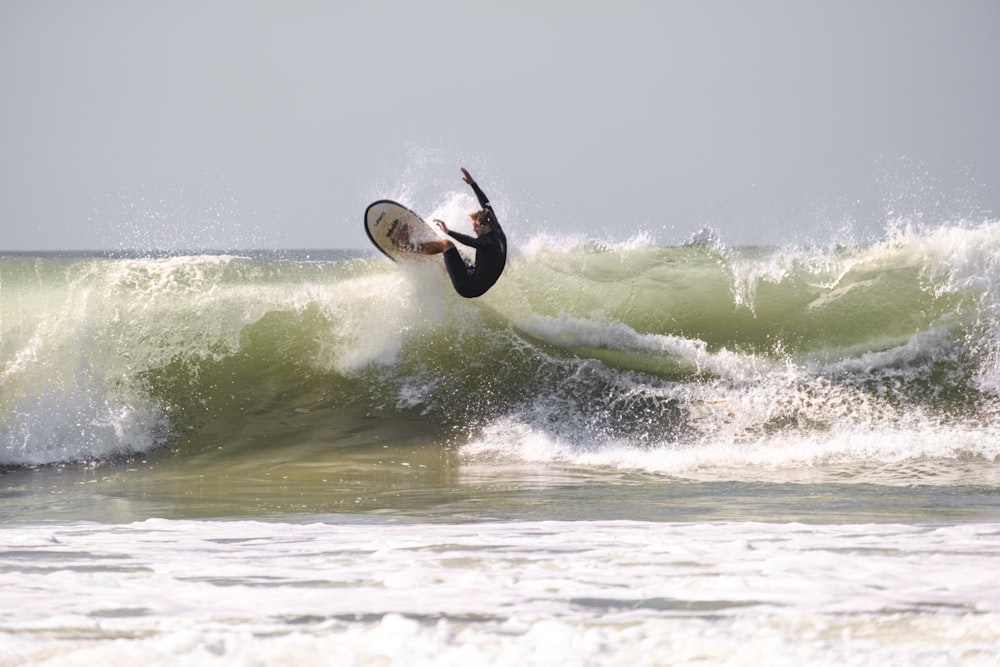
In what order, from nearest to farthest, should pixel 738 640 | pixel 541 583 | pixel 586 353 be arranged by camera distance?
pixel 738 640 < pixel 541 583 < pixel 586 353

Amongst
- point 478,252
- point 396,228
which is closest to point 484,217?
point 478,252

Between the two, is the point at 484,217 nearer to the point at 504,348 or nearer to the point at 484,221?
the point at 484,221

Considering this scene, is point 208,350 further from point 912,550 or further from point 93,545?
point 912,550

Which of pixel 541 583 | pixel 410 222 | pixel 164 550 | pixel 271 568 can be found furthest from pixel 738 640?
pixel 410 222

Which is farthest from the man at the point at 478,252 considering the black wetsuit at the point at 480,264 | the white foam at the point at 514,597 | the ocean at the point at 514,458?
the white foam at the point at 514,597

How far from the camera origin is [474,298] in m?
10.7

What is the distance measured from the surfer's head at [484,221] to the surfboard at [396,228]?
81cm

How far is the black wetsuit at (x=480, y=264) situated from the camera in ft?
31.5

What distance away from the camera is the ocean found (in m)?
3.49

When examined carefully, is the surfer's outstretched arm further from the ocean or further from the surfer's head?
the ocean

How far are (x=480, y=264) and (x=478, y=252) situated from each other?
0.15m

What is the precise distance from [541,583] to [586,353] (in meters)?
6.22

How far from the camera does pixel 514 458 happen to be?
8180 millimetres

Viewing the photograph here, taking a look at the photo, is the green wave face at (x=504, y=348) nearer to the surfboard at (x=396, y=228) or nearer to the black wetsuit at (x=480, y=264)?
the surfboard at (x=396, y=228)
